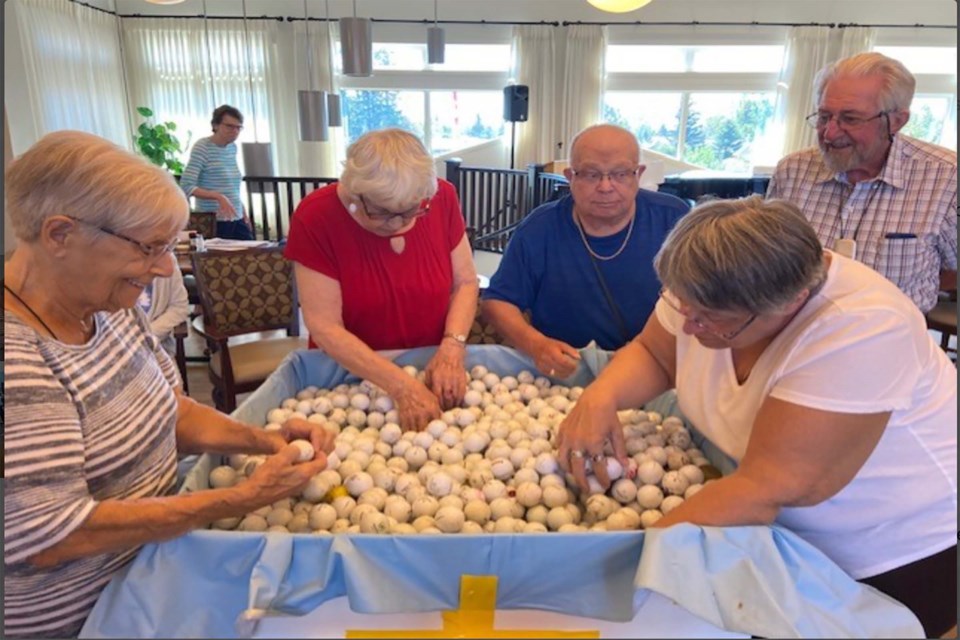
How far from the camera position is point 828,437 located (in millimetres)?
928

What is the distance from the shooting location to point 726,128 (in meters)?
8.66

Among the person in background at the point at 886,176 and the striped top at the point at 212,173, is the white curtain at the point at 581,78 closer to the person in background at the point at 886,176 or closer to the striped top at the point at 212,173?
the striped top at the point at 212,173

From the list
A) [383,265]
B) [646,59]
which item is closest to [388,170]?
[383,265]

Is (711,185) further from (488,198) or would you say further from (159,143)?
(159,143)

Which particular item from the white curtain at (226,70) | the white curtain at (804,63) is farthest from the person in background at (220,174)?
the white curtain at (804,63)

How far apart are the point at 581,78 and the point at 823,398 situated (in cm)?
768

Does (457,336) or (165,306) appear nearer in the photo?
(457,336)

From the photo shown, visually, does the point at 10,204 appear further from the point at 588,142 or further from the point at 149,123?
the point at 149,123

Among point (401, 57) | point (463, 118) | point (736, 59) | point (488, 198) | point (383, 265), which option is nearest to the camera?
point (383, 265)

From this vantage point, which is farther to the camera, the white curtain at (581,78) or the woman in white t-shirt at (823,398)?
the white curtain at (581,78)

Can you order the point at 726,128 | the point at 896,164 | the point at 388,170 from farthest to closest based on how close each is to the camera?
the point at 726,128 → the point at 896,164 → the point at 388,170

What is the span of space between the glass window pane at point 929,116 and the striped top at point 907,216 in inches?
315

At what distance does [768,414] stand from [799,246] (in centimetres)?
25

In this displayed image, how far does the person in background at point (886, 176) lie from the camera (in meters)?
1.90
